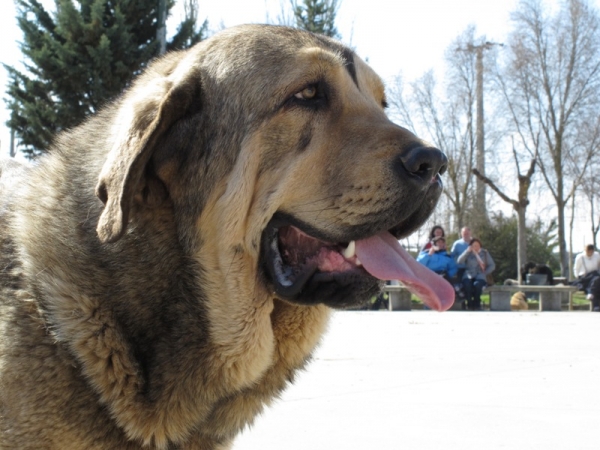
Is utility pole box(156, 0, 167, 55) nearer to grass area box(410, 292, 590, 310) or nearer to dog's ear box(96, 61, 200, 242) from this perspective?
grass area box(410, 292, 590, 310)

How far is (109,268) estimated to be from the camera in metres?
2.79

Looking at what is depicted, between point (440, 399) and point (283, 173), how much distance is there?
7.63ft

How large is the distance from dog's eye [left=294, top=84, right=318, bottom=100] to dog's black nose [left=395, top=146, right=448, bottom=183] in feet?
1.76

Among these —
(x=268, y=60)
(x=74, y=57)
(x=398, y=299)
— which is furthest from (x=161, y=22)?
(x=268, y=60)

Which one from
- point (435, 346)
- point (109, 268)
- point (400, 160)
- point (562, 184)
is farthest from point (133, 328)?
point (562, 184)

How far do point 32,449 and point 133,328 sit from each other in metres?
0.56

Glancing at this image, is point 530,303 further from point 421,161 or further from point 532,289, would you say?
point 421,161

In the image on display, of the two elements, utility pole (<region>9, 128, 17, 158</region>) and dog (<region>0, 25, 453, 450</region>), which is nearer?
dog (<region>0, 25, 453, 450</region>)

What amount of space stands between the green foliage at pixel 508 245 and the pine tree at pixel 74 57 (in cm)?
1690

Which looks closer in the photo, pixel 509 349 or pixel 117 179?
pixel 117 179

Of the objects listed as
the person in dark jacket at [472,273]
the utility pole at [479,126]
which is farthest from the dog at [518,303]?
the utility pole at [479,126]

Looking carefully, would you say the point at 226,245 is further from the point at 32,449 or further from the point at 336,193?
the point at 32,449

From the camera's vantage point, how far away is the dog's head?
2.83m

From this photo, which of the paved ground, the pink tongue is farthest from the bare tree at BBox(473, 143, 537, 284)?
the pink tongue
